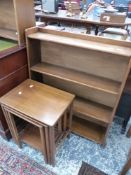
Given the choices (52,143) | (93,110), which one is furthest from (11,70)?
(93,110)

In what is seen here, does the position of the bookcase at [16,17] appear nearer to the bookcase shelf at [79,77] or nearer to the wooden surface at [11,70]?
the wooden surface at [11,70]

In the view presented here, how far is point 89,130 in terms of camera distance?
1593 mm

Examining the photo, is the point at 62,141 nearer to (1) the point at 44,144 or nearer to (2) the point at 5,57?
(1) the point at 44,144

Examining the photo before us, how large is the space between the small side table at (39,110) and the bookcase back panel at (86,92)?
0.33m

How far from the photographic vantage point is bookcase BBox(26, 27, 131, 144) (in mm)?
1143

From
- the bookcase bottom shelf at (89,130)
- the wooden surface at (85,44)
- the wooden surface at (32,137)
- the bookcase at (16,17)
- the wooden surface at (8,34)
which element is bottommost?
the bookcase bottom shelf at (89,130)

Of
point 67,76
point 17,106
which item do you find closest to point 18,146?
point 17,106

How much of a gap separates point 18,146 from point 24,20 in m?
1.20

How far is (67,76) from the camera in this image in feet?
4.39

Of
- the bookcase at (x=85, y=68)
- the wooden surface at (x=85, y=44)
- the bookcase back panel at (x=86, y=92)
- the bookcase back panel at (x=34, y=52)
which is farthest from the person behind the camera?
the bookcase back panel at (x=86, y=92)

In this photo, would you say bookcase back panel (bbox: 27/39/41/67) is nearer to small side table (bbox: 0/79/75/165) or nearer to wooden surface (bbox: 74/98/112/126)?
small side table (bbox: 0/79/75/165)

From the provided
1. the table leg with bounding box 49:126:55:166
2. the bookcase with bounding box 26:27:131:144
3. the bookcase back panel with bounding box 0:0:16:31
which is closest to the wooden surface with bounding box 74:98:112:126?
the bookcase with bounding box 26:27:131:144

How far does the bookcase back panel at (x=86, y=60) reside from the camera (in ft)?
3.95

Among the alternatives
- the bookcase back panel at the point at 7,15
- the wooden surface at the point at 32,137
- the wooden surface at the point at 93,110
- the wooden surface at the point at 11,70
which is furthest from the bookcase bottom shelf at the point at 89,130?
the bookcase back panel at the point at 7,15
